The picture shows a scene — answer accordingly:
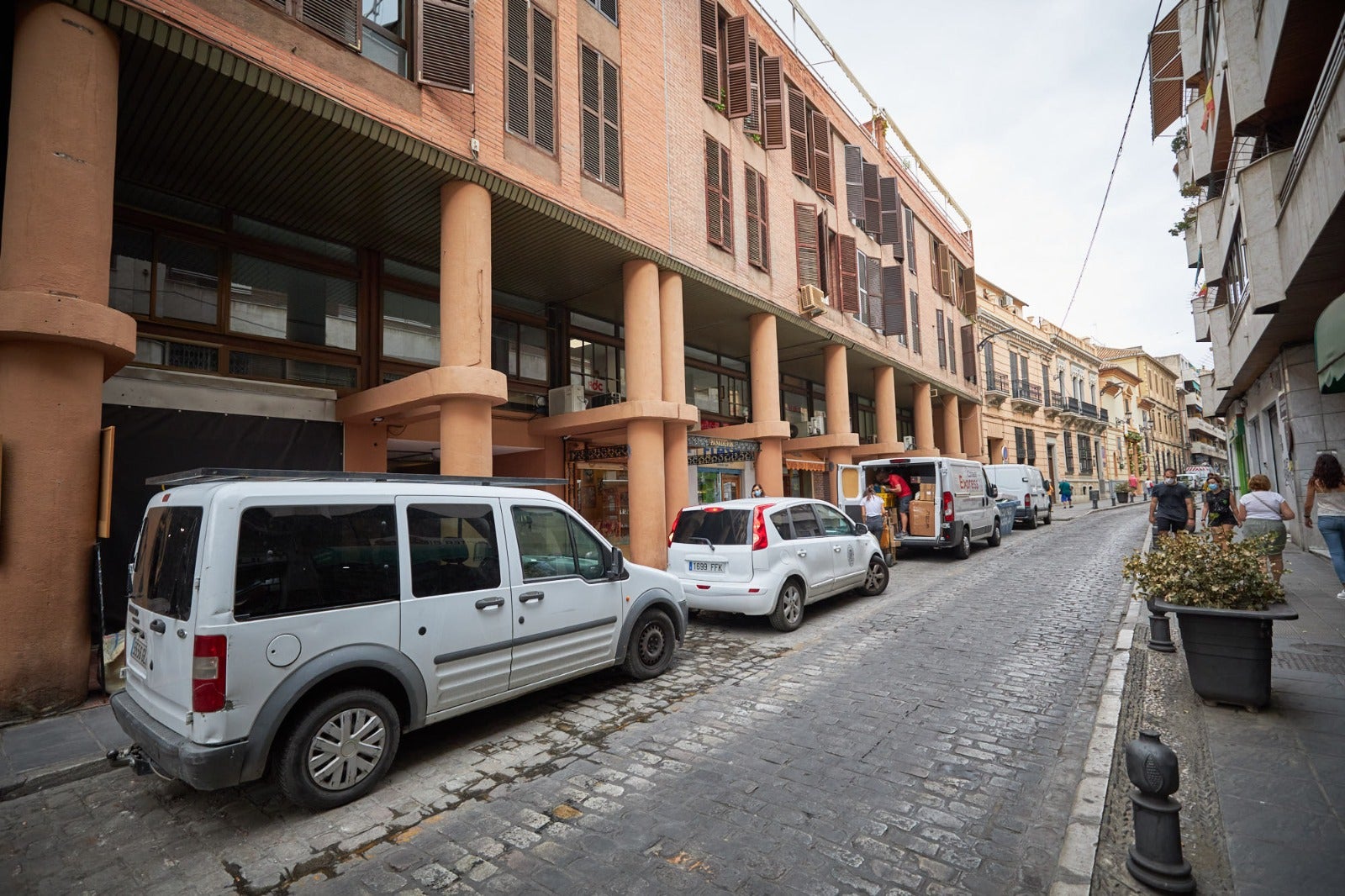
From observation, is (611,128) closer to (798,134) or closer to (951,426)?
(798,134)

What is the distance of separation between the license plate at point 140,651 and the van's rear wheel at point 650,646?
11.4 ft

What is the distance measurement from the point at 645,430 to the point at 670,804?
348 inches

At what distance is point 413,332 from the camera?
11812mm

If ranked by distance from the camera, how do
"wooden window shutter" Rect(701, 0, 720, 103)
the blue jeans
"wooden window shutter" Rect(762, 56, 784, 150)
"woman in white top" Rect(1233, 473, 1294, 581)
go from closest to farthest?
the blue jeans < "woman in white top" Rect(1233, 473, 1294, 581) < "wooden window shutter" Rect(701, 0, 720, 103) < "wooden window shutter" Rect(762, 56, 784, 150)

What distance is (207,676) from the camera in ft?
10.9

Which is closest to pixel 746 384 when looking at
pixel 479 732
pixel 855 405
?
pixel 855 405

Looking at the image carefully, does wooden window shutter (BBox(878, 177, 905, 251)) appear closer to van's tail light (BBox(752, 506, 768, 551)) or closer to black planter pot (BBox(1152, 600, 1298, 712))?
van's tail light (BBox(752, 506, 768, 551))

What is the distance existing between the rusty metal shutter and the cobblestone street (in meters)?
15.6

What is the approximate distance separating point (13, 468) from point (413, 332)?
6934 millimetres

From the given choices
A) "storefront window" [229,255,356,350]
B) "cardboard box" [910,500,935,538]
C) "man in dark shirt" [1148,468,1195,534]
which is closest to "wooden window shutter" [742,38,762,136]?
"cardboard box" [910,500,935,538]

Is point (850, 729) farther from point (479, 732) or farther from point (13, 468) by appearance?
point (13, 468)

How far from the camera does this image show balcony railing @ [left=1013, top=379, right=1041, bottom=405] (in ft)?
118

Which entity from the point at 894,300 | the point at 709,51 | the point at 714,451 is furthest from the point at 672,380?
the point at 894,300

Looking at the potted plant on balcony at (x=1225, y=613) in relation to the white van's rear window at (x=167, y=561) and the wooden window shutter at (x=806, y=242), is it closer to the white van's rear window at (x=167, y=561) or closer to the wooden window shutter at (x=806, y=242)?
the white van's rear window at (x=167, y=561)
